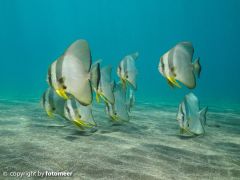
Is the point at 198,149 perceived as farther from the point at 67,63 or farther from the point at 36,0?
the point at 36,0

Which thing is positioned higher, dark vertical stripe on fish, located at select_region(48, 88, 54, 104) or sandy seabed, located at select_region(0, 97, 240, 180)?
dark vertical stripe on fish, located at select_region(48, 88, 54, 104)

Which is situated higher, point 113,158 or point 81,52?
point 81,52

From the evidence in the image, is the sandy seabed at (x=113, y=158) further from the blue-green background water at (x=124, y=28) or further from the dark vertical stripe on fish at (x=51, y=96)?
the blue-green background water at (x=124, y=28)

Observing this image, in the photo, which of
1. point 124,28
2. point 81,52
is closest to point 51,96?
point 81,52

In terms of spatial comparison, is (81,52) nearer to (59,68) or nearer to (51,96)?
(59,68)

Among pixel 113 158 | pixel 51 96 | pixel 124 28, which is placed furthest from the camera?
pixel 124 28

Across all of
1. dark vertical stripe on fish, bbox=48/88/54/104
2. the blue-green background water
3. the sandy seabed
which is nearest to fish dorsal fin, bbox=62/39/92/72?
the sandy seabed

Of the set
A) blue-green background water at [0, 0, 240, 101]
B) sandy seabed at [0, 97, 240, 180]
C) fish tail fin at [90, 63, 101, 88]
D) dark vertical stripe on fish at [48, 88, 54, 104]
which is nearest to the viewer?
fish tail fin at [90, 63, 101, 88]

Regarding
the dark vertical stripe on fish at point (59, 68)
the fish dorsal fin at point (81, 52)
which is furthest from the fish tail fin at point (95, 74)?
the dark vertical stripe on fish at point (59, 68)

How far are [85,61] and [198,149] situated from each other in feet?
8.56

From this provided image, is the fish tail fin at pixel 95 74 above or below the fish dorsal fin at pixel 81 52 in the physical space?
below

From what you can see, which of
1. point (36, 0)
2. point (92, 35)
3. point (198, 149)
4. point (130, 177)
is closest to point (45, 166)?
point (130, 177)

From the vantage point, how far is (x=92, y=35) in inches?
4515

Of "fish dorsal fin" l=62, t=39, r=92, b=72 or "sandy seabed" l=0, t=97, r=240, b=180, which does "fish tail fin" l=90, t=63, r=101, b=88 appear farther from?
"sandy seabed" l=0, t=97, r=240, b=180
